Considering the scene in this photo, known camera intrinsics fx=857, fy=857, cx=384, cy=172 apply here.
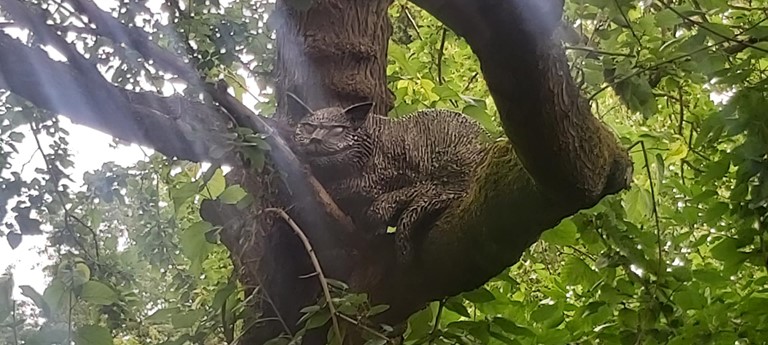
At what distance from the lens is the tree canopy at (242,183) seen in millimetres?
831

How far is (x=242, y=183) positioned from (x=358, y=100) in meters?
0.30

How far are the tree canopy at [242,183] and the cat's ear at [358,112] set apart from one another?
12 centimetres

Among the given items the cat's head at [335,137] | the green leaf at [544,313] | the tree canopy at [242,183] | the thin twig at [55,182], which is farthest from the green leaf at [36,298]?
the green leaf at [544,313]

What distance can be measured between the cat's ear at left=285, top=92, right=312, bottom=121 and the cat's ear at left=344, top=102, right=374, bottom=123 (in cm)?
7

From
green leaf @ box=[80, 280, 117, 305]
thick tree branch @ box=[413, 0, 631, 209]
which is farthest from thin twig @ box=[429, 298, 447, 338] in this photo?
green leaf @ box=[80, 280, 117, 305]

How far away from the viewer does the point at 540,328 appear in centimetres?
129

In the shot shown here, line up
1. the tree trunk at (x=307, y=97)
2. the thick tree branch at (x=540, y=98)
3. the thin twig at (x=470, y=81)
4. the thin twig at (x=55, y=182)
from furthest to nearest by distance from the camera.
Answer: the thin twig at (x=470, y=81) < the tree trunk at (x=307, y=97) < the thin twig at (x=55, y=182) < the thick tree branch at (x=540, y=98)

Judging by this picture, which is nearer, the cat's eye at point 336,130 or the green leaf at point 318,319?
the green leaf at point 318,319

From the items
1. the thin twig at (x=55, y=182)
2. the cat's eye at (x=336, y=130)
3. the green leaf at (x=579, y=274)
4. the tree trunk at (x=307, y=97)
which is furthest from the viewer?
the green leaf at (x=579, y=274)

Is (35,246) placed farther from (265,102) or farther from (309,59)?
(265,102)

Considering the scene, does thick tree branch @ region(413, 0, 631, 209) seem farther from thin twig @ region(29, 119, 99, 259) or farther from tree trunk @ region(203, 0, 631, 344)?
thin twig @ region(29, 119, 99, 259)

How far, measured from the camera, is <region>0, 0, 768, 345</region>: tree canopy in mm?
831

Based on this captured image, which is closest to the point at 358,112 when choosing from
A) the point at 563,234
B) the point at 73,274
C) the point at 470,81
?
the point at 563,234

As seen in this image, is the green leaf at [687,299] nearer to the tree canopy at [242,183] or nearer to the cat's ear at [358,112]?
the tree canopy at [242,183]
